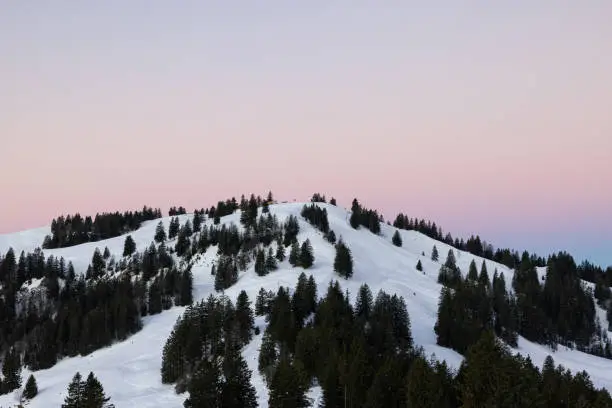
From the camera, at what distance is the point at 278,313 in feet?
336

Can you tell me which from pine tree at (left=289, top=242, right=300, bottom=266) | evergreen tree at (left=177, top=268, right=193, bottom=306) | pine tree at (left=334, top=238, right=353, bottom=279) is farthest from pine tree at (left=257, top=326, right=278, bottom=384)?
pine tree at (left=289, top=242, right=300, bottom=266)

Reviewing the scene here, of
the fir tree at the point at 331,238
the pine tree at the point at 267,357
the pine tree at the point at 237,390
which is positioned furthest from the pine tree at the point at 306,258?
the pine tree at the point at 237,390

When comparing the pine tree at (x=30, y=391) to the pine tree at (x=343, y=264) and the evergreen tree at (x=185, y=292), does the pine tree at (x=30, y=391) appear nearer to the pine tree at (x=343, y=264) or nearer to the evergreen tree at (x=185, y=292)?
the evergreen tree at (x=185, y=292)

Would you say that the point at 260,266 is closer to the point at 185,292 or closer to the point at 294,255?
the point at 294,255

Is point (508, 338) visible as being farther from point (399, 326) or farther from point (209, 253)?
point (209, 253)

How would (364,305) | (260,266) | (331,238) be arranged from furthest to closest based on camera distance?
(331,238) → (260,266) → (364,305)

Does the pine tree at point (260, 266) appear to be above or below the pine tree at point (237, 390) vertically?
below

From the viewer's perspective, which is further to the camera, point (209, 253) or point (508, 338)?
point (209, 253)

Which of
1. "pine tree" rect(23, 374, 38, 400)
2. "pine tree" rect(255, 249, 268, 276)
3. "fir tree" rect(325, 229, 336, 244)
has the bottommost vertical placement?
"pine tree" rect(23, 374, 38, 400)

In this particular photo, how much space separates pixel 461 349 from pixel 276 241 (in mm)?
87274

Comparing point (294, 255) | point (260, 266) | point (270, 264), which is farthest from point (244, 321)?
point (294, 255)

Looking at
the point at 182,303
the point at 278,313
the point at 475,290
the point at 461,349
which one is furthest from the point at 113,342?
the point at 475,290

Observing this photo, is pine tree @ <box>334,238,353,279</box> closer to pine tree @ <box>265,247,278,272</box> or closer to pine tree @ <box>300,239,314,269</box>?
pine tree @ <box>300,239,314,269</box>

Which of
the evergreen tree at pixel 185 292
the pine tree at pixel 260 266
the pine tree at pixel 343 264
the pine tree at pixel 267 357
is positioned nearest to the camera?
Answer: the pine tree at pixel 267 357
